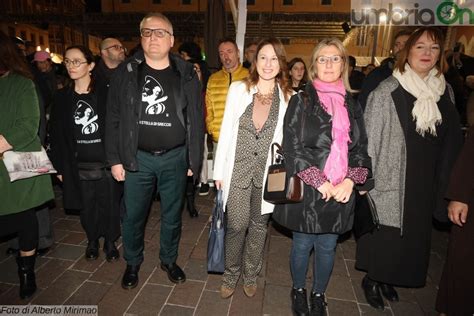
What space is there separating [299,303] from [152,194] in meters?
1.70

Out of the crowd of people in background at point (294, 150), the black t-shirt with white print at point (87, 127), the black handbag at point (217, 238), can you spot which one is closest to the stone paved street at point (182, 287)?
the crowd of people in background at point (294, 150)

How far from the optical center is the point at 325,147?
2.45 meters

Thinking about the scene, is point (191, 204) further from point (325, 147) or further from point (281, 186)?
point (325, 147)

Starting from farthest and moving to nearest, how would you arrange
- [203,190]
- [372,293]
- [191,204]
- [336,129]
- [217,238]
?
[203,190] < [191,204] < [372,293] < [217,238] < [336,129]

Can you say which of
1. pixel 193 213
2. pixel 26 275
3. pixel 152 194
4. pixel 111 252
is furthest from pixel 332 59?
pixel 26 275

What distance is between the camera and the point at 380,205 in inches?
110

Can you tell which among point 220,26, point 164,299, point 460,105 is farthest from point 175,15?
point 164,299

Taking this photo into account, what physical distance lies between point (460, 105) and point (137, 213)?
4862 mm

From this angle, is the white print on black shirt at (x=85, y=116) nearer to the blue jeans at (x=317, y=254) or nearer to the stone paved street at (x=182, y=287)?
the stone paved street at (x=182, y=287)

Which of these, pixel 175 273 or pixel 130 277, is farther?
pixel 175 273

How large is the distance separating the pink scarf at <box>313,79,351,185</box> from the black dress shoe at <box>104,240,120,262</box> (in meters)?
2.61

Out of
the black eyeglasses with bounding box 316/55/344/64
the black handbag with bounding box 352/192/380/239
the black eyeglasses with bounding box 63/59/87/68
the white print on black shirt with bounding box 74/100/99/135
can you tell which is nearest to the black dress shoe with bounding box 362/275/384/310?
the black handbag with bounding box 352/192/380/239

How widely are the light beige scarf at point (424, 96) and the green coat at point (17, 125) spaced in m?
3.20

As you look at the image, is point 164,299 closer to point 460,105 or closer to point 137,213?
point 137,213
